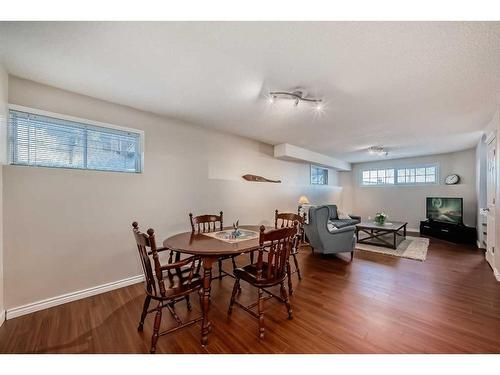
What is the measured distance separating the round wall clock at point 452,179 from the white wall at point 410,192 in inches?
3.4

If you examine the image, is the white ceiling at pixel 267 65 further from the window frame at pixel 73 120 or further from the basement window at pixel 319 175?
the basement window at pixel 319 175

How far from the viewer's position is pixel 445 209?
17.9 feet

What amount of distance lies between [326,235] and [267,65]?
2.80 meters

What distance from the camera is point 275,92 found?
2311 millimetres

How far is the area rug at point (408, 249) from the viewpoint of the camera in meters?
3.83

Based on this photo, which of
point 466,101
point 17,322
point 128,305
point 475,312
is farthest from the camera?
point 466,101

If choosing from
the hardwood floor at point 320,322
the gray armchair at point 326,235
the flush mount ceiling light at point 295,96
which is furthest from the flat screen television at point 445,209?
the flush mount ceiling light at point 295,96

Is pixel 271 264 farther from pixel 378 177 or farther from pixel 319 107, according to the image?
pixel 378 177

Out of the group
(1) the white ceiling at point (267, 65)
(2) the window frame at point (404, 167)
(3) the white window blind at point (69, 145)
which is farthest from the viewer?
(2) the window frame at point (404, 167)

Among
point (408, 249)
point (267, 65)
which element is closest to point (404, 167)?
point (408, 249)

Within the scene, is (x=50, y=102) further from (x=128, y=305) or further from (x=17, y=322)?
(x=128, y=305)

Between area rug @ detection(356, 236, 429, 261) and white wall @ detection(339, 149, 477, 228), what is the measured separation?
1.73m
